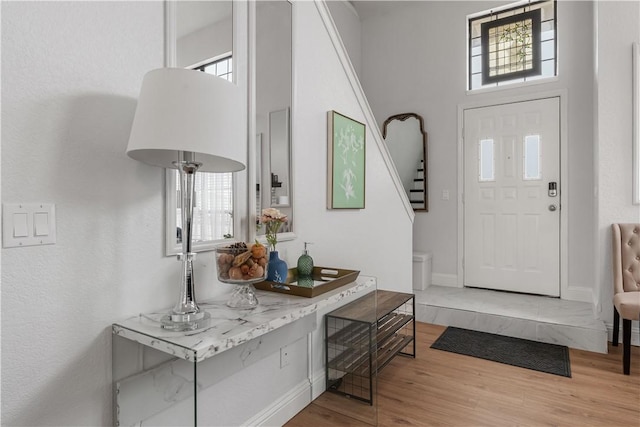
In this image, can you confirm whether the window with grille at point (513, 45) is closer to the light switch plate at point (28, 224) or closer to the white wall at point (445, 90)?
the white wall at point (445, 90)

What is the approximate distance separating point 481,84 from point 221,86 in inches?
148

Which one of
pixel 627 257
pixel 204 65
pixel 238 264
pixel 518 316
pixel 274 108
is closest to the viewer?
pixel 238 264

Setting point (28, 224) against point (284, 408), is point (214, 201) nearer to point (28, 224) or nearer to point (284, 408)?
point (28, 224)

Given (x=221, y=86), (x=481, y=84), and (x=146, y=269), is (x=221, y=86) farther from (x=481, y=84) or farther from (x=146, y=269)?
(x=481, y=84)

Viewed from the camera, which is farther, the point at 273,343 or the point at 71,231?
the point at 273,343

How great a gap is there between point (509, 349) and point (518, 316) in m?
0.41

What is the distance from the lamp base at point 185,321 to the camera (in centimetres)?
107

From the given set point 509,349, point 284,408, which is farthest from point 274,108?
point 509,349

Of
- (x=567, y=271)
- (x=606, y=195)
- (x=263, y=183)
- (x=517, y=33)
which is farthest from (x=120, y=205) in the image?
(x=517, y=33)

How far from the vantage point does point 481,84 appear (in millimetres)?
4031

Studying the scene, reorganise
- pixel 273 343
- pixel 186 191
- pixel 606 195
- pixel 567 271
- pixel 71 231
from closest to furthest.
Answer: pixel 71 231, pixel 186 191, pixel 273 343, pixel 606 195, pixel 567 271

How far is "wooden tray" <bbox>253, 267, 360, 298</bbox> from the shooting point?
4.80ft

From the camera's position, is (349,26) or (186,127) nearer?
(186,127)

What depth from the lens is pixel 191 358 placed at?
0.92 metres
